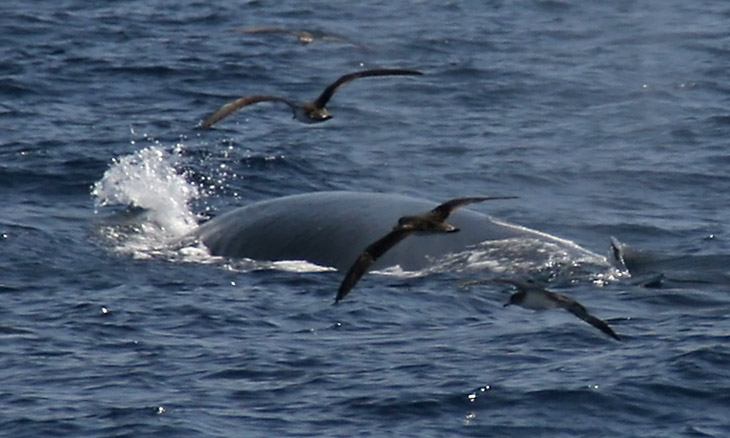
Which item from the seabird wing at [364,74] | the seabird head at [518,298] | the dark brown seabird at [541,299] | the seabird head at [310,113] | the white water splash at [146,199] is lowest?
the white water splash at [146,199]

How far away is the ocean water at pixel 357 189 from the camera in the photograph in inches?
462

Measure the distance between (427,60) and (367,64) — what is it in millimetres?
971

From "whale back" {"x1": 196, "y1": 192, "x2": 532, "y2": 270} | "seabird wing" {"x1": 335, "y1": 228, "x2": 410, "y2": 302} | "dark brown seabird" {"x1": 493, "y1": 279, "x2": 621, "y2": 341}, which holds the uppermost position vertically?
"seabird wing" {"x1": 335, "y1": 228, "x2": 410, "y2": 302}

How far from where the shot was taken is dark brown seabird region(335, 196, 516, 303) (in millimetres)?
11016

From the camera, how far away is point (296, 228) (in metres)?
15.2

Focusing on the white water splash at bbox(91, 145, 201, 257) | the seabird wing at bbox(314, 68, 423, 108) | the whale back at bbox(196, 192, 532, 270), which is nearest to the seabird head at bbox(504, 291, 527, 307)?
the seabird wing at bbox(314, 68, 423, 108)

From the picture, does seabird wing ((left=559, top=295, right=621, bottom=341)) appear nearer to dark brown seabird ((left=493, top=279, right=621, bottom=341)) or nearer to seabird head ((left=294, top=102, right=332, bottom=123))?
dark brown seabird ((left=493, top=279, right=621, bottom=341))

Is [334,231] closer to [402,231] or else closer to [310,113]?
[310,113]

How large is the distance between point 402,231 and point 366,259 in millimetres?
490

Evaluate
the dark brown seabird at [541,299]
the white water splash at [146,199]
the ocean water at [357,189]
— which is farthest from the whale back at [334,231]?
the dark brown seabird at [541,299]

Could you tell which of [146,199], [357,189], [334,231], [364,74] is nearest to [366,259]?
[364,74]

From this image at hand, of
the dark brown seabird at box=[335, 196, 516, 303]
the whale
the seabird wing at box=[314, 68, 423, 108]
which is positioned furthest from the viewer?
the whale

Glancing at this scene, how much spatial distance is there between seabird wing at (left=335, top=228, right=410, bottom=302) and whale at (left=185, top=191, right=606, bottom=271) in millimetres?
2868

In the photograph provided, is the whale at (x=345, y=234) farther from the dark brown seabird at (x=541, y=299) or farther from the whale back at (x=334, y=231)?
the dark brown seabird at (x=541, y=299)
